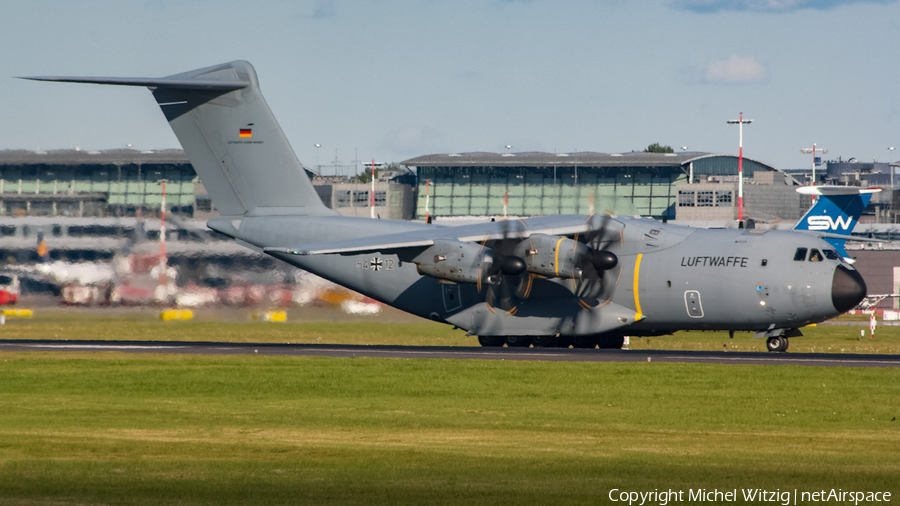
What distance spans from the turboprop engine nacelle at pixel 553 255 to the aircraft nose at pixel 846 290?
22.7 ft

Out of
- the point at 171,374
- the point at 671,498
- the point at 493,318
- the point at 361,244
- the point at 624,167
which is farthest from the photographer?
the point at 624,167

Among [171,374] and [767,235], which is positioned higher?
[767,235]

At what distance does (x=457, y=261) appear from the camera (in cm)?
3078

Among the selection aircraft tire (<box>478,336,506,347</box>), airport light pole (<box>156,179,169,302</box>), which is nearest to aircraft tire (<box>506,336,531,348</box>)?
aircraft tire (<box>478,336,506,347</box>)

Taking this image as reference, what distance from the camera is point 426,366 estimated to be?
1007 inches

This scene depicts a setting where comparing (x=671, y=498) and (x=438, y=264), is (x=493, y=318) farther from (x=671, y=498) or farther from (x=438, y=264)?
(x=671, y=498)

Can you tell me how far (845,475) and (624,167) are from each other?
277 ft

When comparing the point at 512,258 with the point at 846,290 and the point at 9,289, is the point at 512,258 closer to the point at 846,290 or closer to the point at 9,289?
the point at 846,290

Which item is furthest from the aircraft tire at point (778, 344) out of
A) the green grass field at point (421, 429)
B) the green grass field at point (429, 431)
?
the green grass field at point (429, 431)

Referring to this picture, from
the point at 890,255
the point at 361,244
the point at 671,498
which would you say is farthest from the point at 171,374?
the point at 890,255

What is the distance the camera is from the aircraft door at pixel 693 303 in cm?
3067

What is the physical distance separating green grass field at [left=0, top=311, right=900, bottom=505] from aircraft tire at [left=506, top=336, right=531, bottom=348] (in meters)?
7.56

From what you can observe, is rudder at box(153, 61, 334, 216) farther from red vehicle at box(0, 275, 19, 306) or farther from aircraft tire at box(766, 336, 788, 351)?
aircraft tire at box(766, 336, 788, 351)

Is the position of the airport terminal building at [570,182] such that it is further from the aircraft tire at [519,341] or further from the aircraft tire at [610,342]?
the aircraft tire at [519,341]
